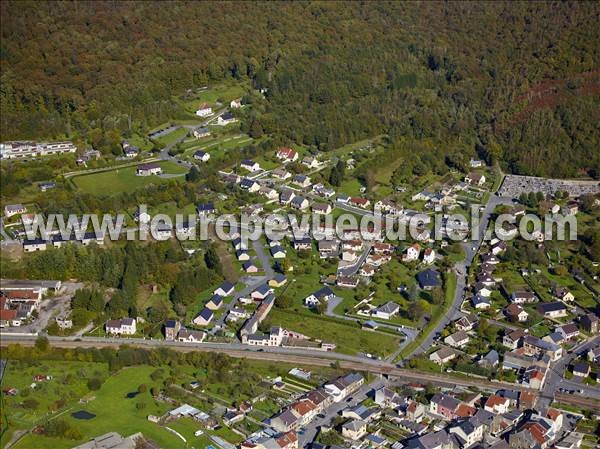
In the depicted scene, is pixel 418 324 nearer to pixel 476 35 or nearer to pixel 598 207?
pixel 598 207

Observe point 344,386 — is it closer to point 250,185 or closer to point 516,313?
point 516,313

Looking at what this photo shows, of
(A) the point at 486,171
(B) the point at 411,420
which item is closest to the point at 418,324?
(B) the point at 411,420

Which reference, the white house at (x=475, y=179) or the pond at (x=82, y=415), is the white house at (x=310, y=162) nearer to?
the white house at (x=475, y=179)

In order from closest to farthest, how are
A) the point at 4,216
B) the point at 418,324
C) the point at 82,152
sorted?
the point at 418,324, the point at 4,216, the point at 82,152

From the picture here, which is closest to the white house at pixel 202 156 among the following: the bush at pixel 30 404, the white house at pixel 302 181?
the white house at pixel 302 181

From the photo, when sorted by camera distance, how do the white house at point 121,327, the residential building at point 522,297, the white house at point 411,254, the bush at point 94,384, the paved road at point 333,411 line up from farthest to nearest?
1. the white house at point 411,254
2. the residential building at point 522,297
3. the white house at point 121,327
4. the bush at point 94,384
5. the paved road at point 333,411

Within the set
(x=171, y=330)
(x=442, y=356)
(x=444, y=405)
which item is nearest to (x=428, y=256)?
(x=442, y=356)

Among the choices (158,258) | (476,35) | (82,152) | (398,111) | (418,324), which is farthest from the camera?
(476,35)
